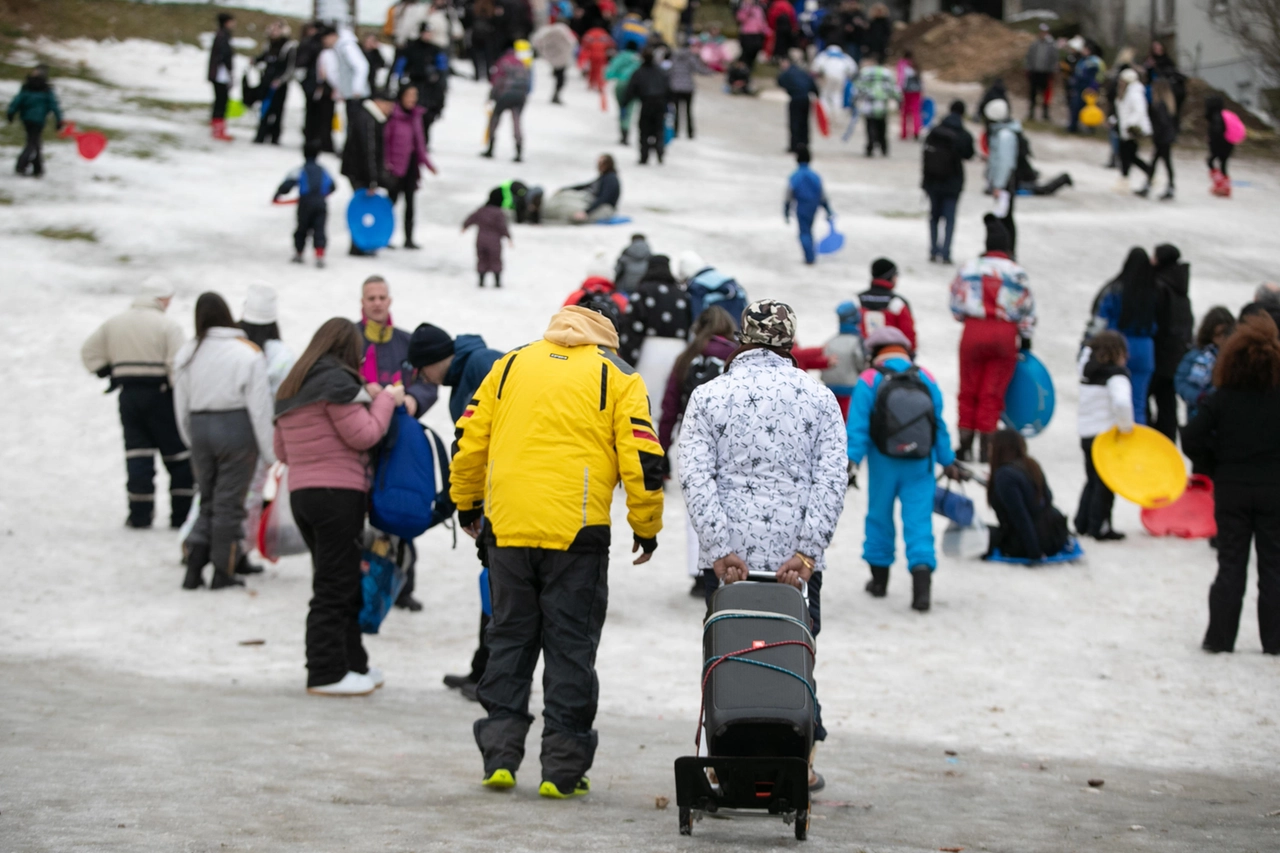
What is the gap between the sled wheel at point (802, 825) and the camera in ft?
14.4

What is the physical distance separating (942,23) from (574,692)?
36.4 meters

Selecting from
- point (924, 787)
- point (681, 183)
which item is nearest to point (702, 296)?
point (924, 787)

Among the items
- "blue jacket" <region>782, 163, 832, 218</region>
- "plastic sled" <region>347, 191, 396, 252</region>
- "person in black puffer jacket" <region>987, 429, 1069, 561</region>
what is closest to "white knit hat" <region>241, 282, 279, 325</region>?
"person in black puffer jacket" <region>987, 429, 1069, 561</region>

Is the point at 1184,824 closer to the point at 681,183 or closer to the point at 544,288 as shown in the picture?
the point at 544,288

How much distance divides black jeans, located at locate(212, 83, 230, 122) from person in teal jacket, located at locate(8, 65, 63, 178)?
12.0 feet

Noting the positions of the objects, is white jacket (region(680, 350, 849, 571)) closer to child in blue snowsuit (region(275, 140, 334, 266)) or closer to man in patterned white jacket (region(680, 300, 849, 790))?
man in patterned white jacket (region(680, 300, 849, 790))

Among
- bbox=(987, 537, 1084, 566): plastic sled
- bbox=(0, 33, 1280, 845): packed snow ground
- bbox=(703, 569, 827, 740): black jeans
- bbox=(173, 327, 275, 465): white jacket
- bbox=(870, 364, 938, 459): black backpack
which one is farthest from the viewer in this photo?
bbox=(987, 537, 1084, 566): plastic sled

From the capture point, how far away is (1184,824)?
482 cm

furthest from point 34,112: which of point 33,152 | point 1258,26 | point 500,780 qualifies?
point 1258,26

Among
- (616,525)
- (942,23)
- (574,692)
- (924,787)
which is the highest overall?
(942,23)

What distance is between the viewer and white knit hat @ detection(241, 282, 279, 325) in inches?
351

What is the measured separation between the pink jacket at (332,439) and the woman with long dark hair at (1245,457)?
170 inches

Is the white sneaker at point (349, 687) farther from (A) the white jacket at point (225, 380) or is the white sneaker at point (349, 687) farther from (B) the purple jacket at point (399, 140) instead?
(B) the purple jacket at point (399, 140)

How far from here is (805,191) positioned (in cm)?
1744
